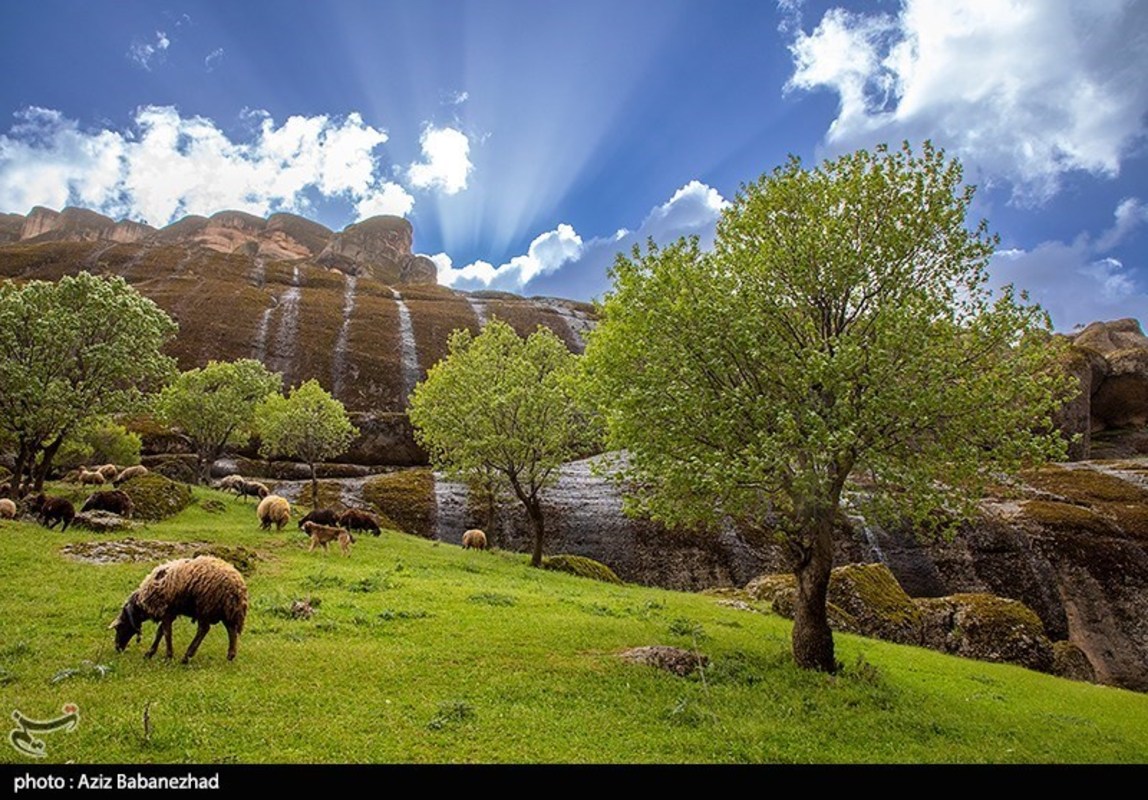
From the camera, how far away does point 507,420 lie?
4453 centimetres

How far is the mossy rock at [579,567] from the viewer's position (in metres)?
42.7

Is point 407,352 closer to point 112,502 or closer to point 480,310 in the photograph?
point 480,310

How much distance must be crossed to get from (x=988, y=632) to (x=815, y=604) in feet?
60.7

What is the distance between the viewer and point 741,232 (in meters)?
23.6

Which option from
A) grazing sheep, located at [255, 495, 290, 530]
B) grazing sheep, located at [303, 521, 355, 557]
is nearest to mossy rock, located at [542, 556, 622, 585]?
grazing sheep, located at [303, 521, 355, 557]

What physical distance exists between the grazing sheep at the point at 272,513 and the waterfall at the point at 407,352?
157 feet

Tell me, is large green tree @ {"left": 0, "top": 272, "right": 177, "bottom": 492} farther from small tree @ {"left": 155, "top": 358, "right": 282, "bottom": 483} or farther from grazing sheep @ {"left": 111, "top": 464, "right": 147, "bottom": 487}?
small tree @ {"left": 155, "top": 358, "right": 282, "bottom": 483}

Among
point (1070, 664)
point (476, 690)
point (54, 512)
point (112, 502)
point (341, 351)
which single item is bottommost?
point (1070, 664)

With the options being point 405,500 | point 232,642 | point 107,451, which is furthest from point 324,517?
point 107,451

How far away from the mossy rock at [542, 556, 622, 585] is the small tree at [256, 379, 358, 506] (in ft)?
83.3

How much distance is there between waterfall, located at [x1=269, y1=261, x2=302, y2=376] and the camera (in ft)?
320

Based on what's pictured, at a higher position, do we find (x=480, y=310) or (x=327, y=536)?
(x=480, y=310)

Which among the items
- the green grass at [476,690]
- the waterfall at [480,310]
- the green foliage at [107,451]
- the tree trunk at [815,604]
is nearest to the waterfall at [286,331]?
the waterfall at [480,310]

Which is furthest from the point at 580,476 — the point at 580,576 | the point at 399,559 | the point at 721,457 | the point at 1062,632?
the point at 721,457
